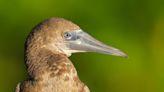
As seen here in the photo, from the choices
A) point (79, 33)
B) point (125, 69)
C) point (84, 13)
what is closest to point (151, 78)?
point (125, 69)

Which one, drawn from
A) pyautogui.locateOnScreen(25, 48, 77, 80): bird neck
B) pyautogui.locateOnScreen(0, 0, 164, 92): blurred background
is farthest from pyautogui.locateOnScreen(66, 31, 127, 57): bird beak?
pyautogui.locateOnScreen(0, 0, 164, 92): blurred background

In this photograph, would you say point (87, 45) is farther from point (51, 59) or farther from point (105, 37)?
point (105, 37)

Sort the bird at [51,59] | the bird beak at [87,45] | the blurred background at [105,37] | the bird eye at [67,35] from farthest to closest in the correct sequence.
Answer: the blurred background at [105,37] < the bird beak at [87,45] < the bird eye at [67,35] < the bird at [51,59]

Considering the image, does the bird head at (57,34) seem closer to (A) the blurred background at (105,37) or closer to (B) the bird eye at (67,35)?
(B) the bird eye at (67,35)

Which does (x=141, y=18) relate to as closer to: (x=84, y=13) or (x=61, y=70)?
(x=84, y=13)

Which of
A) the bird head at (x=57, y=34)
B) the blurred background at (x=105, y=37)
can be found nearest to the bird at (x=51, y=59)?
the bird head at (x=57, y=34)

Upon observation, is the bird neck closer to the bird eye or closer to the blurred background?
the bird eye
